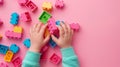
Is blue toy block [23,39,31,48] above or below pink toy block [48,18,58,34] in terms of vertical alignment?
below

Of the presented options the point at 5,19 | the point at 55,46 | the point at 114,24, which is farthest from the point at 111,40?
the point at 5,19

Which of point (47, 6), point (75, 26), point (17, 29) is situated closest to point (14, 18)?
point (17, 29)

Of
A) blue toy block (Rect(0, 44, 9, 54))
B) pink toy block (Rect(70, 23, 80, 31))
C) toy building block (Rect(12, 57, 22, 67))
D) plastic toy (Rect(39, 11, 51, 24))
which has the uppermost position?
plastic toy (Rect(39, 11, 51, 24))

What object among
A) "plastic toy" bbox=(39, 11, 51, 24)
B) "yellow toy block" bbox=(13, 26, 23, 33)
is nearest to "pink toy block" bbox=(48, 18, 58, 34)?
"plastic toy" bbox=(39, 11, 51, 24)

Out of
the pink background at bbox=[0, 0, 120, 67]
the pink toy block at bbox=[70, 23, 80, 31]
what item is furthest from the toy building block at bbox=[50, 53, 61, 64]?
the pink toy block at bbox=[70, 23, 80, 31]

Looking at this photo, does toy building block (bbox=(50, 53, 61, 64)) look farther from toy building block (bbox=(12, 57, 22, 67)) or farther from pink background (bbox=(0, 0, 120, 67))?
toy building block (bbox=(12, 57, 22, 67))

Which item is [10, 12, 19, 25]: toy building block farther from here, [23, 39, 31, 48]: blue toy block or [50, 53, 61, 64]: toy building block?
[50, 53, 61, 64]: toy building block

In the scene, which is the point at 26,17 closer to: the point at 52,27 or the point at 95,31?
the point at 52,27

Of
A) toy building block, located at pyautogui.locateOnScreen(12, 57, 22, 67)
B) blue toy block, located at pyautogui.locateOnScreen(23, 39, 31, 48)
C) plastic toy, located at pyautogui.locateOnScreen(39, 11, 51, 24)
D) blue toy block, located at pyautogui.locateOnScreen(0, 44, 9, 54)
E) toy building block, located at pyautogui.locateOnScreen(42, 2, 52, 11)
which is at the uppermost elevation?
toy building block, located at pyautogui.locateOnScreen(42, 2, 52, 11)

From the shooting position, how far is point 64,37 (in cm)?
106

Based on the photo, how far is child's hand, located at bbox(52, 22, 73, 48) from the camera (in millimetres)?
1057

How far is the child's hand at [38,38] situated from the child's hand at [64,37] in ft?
0.16

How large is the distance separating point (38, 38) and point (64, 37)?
0.11 meters

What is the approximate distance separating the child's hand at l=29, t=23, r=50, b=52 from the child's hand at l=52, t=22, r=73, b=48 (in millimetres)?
49
